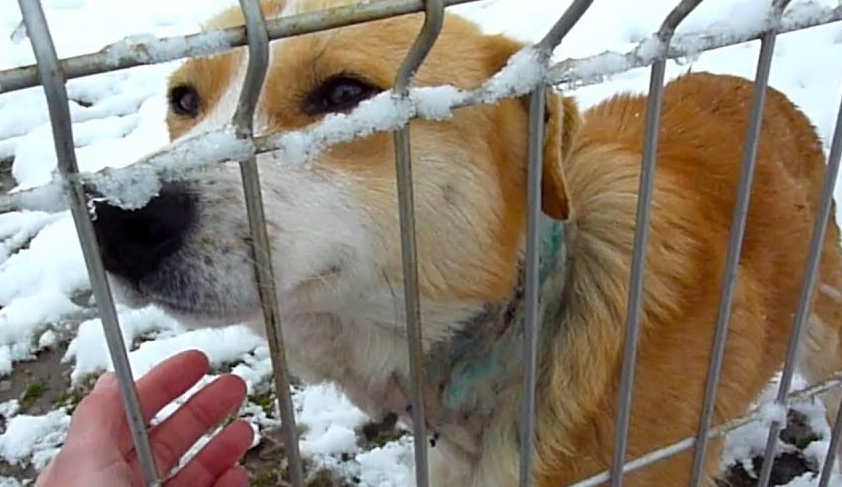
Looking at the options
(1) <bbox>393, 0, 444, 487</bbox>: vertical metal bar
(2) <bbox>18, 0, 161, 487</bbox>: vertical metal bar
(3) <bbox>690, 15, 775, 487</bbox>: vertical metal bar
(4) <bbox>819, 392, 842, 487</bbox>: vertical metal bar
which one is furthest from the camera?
(4) <bbox>819, 392, 842, 487</bbox>: vertical metal bar

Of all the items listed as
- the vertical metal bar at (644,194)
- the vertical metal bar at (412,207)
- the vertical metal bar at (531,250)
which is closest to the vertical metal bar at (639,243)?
the vertical metal bar at (644,194)

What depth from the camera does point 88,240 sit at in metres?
0.79

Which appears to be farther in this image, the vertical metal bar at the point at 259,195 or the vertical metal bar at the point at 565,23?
the vertical metal bar at the point at 565,23

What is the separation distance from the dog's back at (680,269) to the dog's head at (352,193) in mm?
173

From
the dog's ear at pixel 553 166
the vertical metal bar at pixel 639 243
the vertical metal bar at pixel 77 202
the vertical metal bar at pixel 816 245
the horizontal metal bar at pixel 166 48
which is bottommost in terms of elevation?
the vertical metal bar at pixel 77 202

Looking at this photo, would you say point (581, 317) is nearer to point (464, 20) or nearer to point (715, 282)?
point (715, 282)

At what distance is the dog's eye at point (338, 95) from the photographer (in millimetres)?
1393

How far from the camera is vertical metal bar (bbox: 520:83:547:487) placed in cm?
96

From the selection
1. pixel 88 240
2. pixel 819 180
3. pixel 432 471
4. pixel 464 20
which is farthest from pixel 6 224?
pixel 88 240

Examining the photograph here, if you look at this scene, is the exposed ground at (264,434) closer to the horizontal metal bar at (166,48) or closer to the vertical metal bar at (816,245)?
the vertical metal bar at (816,245)

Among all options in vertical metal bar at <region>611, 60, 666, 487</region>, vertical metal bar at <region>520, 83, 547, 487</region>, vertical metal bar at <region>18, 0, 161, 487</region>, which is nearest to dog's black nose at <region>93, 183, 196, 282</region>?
vertical metal bar at <region>18, 0, 161, 487</region>

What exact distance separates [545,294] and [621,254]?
6.1 inches

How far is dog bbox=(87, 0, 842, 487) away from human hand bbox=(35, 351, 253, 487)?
0.12 m

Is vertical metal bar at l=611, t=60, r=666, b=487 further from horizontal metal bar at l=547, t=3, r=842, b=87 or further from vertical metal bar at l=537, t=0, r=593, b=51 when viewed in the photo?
vertical metal bar at l=537, t=0, r=593, b=51
